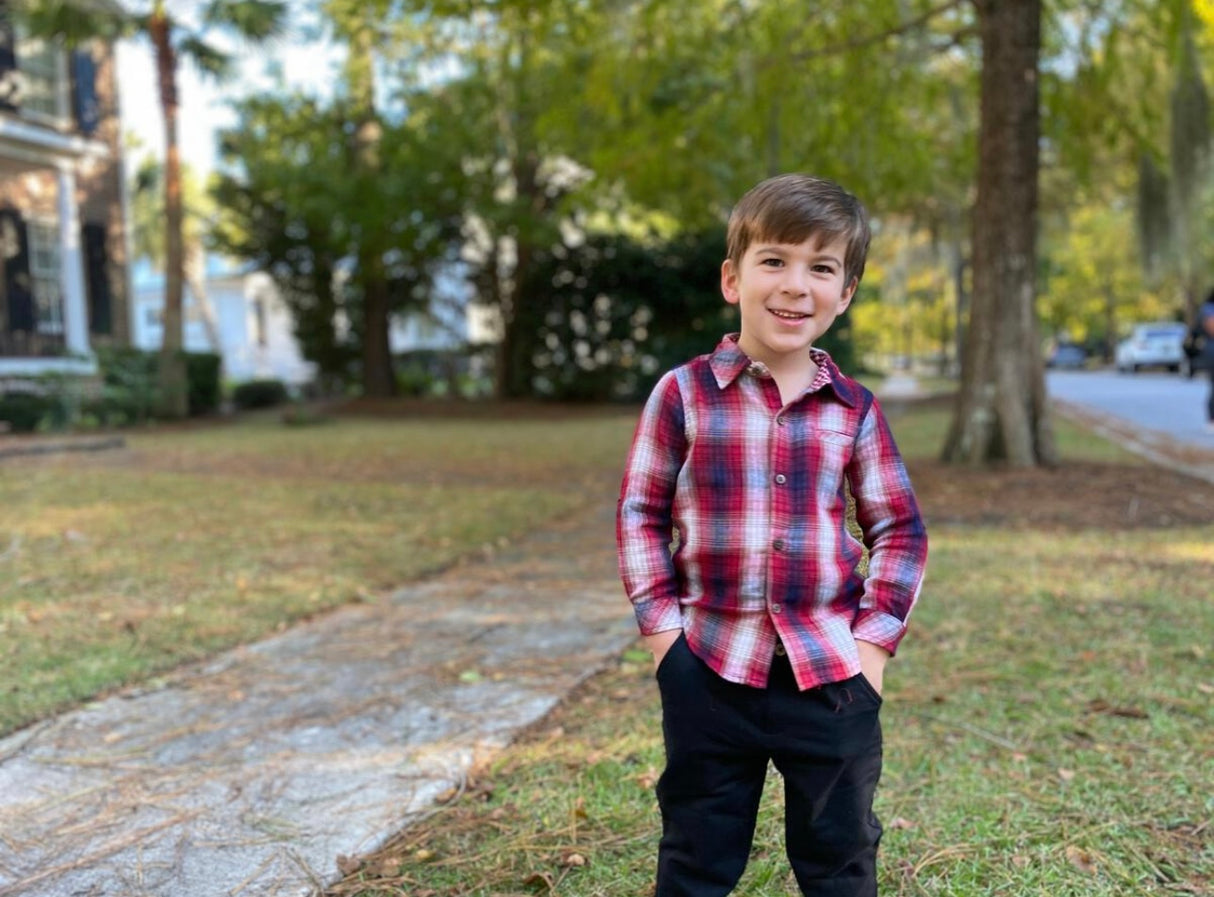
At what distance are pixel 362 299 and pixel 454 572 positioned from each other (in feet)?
52.7

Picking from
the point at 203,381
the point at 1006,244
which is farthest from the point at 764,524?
the point at 203,381

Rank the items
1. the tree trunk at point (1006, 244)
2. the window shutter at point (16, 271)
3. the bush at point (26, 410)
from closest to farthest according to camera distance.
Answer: the tree trunk at point (1006, 244) < the bush at point (26, 410) < the window shutter at point (16, 271)

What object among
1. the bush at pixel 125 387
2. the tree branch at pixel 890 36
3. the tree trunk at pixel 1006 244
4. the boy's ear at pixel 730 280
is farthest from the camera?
the bush at pixel 125 387

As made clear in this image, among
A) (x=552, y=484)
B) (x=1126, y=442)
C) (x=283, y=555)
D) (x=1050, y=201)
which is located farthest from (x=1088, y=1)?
(x=1050, y=201)

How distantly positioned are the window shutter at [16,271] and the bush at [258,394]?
4592mm

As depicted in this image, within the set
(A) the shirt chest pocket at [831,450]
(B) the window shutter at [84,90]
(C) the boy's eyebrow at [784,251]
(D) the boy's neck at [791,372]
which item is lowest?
(A) the shirt chest pocket at [831,450]

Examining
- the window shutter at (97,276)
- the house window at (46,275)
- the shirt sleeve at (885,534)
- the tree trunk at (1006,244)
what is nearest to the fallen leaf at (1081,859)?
the shirt sleeve at (885,534)

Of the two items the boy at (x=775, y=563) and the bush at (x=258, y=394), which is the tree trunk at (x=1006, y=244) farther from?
the bush at (x=258, y=394)

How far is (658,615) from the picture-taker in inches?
61.3

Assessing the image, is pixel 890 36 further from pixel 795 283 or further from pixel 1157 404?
pixel 1157 404

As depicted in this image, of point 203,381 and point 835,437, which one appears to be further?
point 203,381

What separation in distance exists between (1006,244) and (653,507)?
5888mm

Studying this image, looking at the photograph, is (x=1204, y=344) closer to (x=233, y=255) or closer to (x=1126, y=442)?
(x=1126, y=442)

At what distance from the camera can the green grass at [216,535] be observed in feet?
11.7
